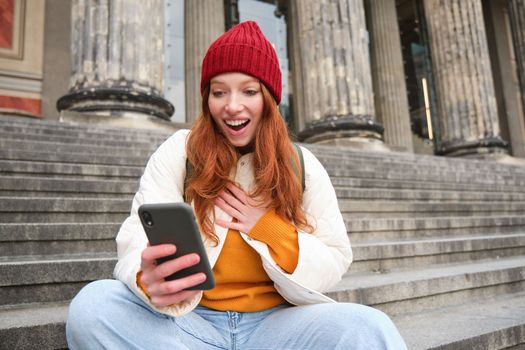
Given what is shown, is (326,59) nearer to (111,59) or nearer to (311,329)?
(111,59)

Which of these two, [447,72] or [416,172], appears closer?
[416,172]

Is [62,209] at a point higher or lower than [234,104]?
lower

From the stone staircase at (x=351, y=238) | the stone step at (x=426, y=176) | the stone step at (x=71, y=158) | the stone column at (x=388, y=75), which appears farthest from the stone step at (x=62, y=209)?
the stone column at (x=388, y=75)

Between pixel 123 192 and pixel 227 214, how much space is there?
7.67 feet

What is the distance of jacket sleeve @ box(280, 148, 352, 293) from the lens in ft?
4.34

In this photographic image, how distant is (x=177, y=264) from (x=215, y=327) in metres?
0.43

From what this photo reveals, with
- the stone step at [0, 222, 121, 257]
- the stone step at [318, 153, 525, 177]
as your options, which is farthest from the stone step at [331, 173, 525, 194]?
the stone step at [0, 222, 121, 257]

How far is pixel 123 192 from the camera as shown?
3.54 m

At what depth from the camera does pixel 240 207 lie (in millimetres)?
1425

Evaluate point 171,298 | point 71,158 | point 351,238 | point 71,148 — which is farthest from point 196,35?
point 171,298

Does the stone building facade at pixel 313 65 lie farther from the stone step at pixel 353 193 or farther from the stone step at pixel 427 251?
the stone step at pixel 427 251

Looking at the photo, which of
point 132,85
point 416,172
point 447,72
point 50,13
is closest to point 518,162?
point 447,72

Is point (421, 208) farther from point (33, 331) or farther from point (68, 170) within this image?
point (33, 331)

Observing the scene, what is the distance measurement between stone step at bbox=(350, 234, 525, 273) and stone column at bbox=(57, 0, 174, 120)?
13.5 feet
